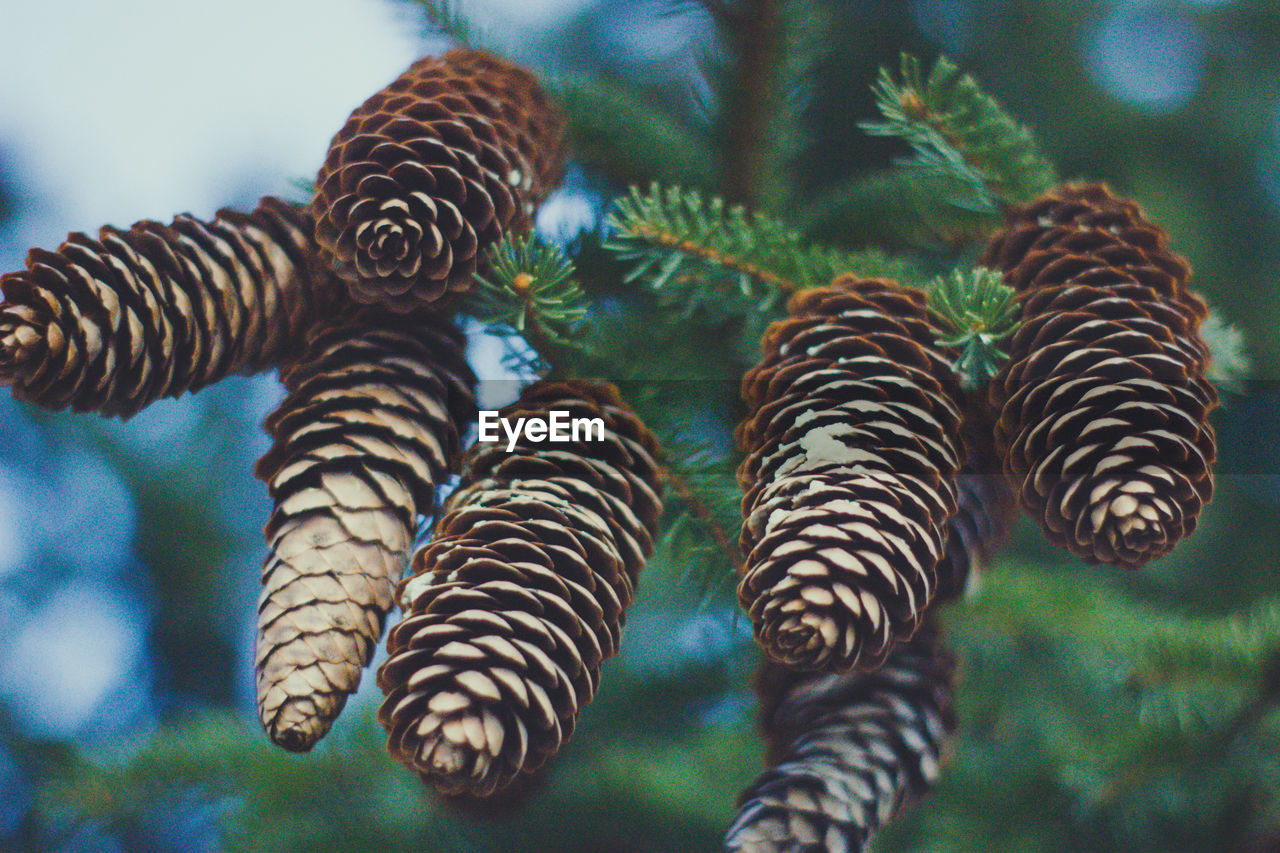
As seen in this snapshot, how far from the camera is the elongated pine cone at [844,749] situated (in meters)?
0.52

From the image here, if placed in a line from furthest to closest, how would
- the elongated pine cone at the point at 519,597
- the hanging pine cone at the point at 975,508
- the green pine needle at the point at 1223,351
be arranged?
the green pine needle at the point at 1223,351 → the hanging pine cone at the point at 975,508 → the elongated pine cone at the point at 519,597

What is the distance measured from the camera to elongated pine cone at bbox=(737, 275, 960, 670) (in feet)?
1.36

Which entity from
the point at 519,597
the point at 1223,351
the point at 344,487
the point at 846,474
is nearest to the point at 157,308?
the point at 344,487

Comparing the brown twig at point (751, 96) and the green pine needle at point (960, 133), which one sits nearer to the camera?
the green pine needle at point (960, 133)

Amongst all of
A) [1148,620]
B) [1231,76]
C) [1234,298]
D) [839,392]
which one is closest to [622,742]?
[1148,620]

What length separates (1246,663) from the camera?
81 centimetres

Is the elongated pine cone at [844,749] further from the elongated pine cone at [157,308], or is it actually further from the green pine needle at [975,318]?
the elongated pine cone at [157,308]

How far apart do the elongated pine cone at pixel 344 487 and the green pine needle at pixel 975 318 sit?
0.27 meters

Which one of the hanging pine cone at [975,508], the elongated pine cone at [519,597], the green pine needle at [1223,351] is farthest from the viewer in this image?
the green pine needle at [1223,351]

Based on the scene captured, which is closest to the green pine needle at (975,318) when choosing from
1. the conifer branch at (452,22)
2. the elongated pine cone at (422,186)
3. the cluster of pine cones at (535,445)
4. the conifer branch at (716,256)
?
the cluster of pine cones at (535,445)

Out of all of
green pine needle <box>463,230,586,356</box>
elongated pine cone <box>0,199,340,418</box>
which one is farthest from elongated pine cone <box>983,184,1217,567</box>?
elongated pine cone <box>0,199,340,418</box>

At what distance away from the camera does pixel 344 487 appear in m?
0.48

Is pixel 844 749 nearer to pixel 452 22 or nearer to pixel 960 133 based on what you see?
pixel 960 133

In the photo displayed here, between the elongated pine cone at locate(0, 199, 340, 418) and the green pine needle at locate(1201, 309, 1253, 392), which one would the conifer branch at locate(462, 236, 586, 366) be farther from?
the green pine needle at locate(1201, 309, 1253, 392)
